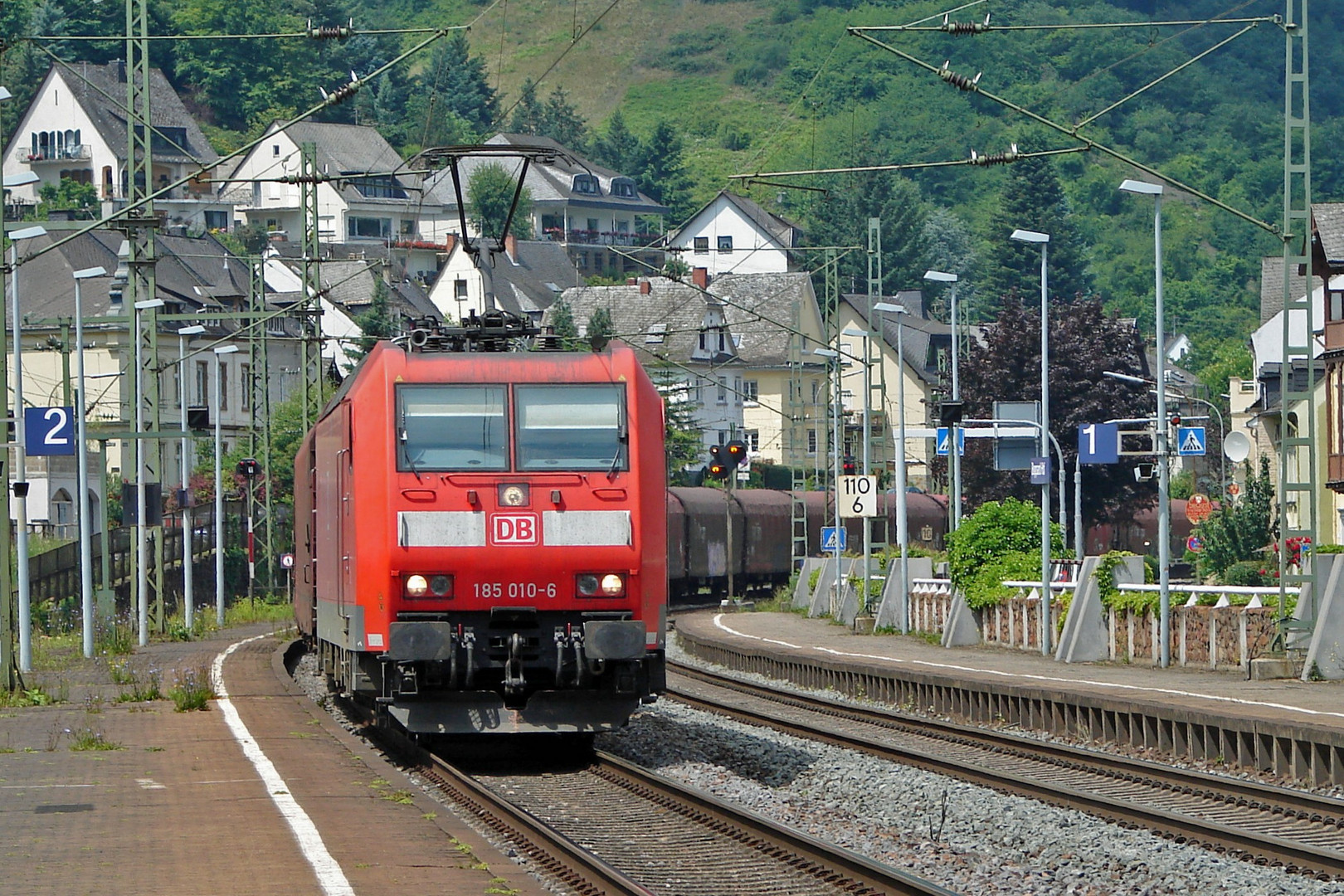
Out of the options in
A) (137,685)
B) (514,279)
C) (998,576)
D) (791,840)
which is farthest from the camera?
(514,279)

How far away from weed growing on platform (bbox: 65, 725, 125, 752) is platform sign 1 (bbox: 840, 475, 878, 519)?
22.2m

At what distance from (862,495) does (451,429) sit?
2402 cm

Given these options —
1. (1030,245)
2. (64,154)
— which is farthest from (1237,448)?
(64,154)

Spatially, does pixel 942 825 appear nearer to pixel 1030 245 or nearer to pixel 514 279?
pixel 514 279

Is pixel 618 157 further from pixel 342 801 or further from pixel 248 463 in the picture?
pixel 342 801

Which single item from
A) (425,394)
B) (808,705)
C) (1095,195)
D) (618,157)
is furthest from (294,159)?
(425,394)

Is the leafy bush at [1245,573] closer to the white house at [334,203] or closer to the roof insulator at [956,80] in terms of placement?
the roof insulator at [956,80]

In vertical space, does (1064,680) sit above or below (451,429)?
below

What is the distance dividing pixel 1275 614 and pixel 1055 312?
51.7 m

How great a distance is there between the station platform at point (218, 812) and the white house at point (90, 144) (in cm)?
12011

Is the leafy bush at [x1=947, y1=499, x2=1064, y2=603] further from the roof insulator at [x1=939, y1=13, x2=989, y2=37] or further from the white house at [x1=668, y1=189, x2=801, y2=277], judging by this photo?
the white house at [x1=668, y1=189, x2=801, y2=277]

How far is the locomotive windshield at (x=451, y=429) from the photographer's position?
16.7 m

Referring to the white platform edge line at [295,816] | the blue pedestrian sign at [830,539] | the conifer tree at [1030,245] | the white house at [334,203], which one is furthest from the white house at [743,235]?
the white platform edge line at [295,816]

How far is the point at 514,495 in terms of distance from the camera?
16.7 meters
